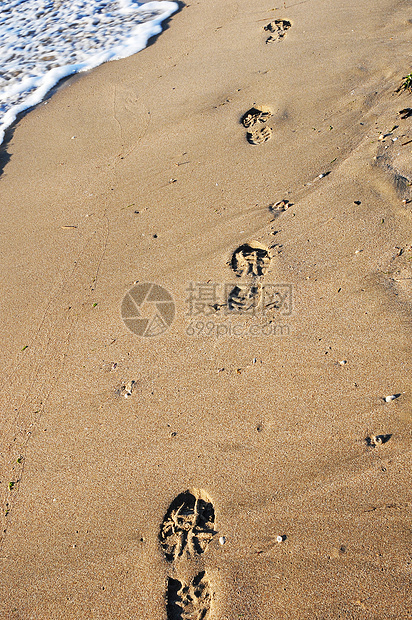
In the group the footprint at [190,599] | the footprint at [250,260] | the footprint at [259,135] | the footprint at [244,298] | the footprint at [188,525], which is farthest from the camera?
the footprint at [259,135]

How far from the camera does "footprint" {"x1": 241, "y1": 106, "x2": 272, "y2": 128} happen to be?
373 centimetres

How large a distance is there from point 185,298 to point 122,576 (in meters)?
1.55

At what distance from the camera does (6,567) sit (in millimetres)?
2018

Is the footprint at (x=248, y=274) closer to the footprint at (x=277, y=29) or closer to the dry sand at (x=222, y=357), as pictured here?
the dry sand at (x=222, y=357)

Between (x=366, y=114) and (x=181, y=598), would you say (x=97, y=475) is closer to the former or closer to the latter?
(x=181, y=598)

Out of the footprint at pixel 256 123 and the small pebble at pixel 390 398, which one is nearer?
the small pebble at pixel 390 398

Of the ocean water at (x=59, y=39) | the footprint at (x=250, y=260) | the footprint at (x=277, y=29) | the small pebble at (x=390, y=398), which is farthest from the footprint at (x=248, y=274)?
the ocean water at (x=59, y=39)

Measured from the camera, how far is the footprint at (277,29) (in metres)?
4.57

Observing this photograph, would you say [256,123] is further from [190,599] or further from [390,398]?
[190,599]

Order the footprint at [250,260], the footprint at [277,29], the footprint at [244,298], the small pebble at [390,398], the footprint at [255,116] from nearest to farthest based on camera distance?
the small pebble at [390,398]
the footprint at [244,298]
the footprint at [250,260]
the footprint at [255,116]
the footprint at [277,29]

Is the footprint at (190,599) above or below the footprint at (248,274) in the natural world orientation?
below

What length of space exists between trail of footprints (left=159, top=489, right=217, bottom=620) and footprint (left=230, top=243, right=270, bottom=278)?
1369mm

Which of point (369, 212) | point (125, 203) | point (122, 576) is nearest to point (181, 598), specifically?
point (122, 576)

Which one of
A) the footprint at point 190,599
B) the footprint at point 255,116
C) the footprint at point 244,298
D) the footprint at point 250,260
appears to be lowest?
the footprint at point 190,599
